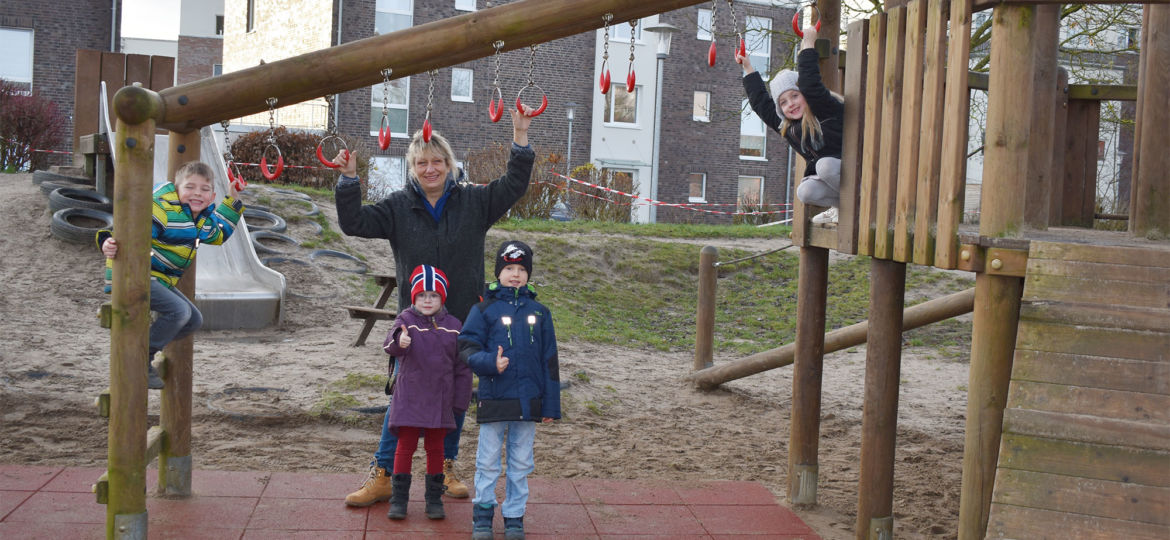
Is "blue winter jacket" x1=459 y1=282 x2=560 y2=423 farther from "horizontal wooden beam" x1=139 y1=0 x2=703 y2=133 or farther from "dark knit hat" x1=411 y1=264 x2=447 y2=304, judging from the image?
"horizontal wooden beam" x1=139 y1=0 x2=703 y2=133

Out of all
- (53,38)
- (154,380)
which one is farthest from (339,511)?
(53,38)

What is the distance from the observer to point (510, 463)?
493cm

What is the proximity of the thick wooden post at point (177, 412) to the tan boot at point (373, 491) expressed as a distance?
0.83 metres

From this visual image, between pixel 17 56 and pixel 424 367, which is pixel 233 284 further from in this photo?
pixel 17 56

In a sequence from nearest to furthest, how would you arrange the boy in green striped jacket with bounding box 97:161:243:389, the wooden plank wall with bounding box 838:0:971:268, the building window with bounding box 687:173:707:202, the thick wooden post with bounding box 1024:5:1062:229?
the wooden plank wall with bounding box 838:0:971:268 < the boy in green striped jacket with bounding box 97:161:243:389 < the thick wooden post with bounding box 1024:5:1062:229 < the building window with bounding box 687:173:707:202

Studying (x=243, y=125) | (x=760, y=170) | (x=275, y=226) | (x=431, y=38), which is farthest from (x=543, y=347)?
(x=760, y=170)

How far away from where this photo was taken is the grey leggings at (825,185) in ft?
17.4

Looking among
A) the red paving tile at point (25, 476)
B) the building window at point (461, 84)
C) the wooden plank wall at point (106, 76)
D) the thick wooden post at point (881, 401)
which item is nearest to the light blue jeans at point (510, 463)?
the thick wooden post at point (881, 401)

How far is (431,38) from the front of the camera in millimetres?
4699

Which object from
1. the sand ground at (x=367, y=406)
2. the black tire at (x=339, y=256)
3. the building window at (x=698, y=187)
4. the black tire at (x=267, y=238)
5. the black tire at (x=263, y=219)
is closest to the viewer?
the sand ground at (x=367, y=406)

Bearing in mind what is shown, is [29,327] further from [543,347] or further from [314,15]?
[314,15]

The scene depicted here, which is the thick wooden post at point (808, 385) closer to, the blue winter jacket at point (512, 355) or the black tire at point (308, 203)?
the blue winter jacket at point (512, 355)

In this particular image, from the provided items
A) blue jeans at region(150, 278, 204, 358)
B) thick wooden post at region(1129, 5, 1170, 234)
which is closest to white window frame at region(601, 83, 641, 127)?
thick wooden post at region(1129, 5, 1170, 234)

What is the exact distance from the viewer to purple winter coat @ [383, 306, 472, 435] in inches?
196
